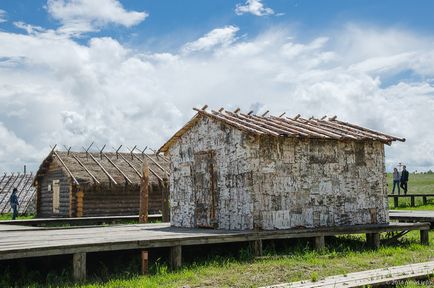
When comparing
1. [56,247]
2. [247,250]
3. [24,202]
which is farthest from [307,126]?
[24,202]

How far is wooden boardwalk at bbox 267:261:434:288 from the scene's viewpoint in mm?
8273

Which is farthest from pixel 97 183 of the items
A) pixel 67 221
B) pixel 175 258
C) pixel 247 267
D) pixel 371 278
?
pixel 371 278

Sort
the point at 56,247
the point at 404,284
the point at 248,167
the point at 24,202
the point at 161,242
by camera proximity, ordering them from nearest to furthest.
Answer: the point at 404,284, the point at 56,247, the point at 161,242, the point at 248,167, the point at 24,202

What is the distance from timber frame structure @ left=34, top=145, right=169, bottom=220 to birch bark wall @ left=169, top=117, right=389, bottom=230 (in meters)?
10.0

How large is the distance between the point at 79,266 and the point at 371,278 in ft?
16.8

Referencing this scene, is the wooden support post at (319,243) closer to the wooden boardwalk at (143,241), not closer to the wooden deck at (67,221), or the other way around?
the wooden boardwalk at (143,241)

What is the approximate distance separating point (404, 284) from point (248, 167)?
17.2ft

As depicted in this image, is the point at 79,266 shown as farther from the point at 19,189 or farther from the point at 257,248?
the point at 19,189

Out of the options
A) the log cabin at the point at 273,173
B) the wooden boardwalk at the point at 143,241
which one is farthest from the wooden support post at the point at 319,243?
Result: the log cabin at the point at 273,173

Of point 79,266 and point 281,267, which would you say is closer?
point 79,266

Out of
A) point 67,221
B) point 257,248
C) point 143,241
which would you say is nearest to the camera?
point 143,241

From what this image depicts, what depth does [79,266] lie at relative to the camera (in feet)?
31.3

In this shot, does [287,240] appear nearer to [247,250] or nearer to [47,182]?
[247,250]

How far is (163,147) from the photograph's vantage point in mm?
16547
